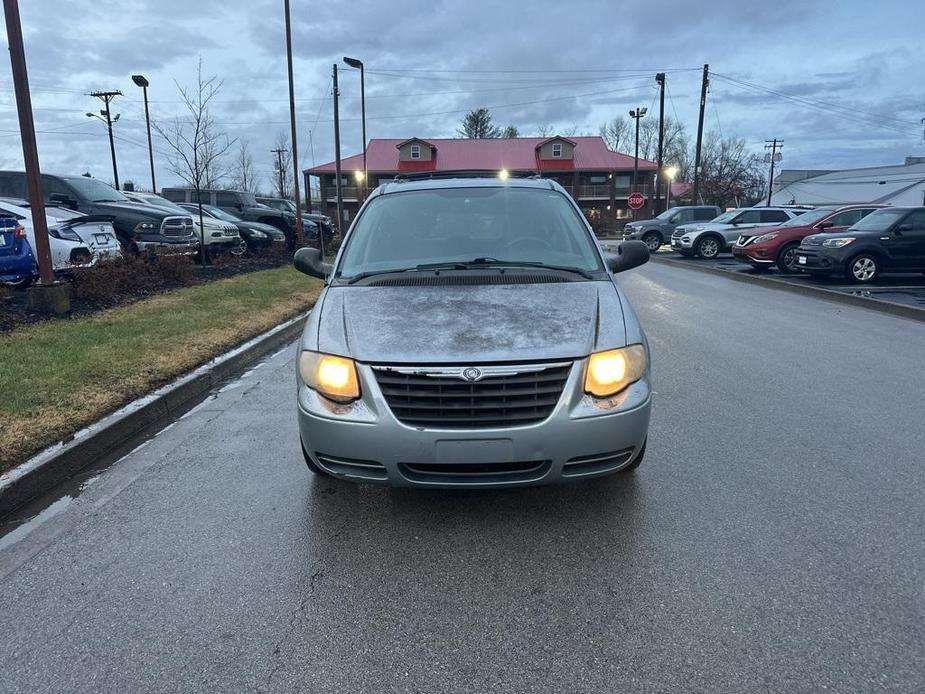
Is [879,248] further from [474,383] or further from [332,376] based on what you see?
[332,376]

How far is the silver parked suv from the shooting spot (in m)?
3.02

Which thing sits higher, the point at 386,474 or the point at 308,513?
the point at 386,474

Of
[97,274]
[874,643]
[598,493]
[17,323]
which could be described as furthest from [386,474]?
[97,274]

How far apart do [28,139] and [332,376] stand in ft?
25.5

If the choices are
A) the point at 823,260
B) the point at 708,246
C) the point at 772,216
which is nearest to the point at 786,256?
the point at 823,260

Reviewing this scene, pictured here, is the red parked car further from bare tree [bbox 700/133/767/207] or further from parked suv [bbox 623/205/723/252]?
bare tree [bbox 700/133/767/207]

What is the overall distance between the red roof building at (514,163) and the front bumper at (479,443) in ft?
180

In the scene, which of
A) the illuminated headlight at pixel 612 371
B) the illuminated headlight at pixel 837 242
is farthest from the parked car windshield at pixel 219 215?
the illuminated headlight at pixel 612 371

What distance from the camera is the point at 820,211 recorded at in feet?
60.7

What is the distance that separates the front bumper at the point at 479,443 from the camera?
3.01 metres

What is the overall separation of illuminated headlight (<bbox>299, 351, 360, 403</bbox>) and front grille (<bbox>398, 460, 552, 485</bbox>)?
0.45 metres

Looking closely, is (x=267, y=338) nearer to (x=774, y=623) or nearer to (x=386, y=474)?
(x=386, y=474)

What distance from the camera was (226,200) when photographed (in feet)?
77.2

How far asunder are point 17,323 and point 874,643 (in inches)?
355
